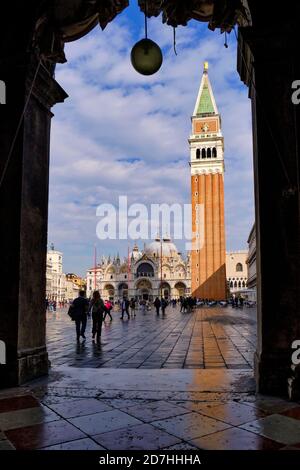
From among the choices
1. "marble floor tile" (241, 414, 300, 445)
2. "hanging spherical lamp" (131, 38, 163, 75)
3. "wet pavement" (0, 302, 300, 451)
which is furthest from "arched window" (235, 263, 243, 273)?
"marble floor tile" (241, 414, 300, 445)

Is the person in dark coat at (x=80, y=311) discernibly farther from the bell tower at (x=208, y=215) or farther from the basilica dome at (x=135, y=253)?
the basilica dome at (x=135, y=253)

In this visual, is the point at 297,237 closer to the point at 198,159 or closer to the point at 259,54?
the point at 259,54

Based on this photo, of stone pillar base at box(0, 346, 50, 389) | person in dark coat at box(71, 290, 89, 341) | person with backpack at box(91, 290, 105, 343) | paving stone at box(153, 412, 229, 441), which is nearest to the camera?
paving stone at box(153, 412, 229, 441)

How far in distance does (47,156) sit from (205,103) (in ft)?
245

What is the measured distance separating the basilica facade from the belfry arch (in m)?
88.0

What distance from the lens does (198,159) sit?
233 ft

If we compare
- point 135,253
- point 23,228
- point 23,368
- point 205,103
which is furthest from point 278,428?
point 135,253

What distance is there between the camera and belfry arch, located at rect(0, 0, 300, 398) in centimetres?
436

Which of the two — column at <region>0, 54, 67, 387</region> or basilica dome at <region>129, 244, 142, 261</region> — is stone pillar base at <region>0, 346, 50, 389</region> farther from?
basilica dome at <region>129, 244, 142, 261</region>

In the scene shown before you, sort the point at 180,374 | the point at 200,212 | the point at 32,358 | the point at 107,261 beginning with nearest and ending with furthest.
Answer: the point at 32,358 → the point at 180,374 → the point at 200,212 → the point at 107,261

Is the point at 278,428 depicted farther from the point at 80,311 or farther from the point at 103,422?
the point at 80,311

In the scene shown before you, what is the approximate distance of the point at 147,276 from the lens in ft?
320
